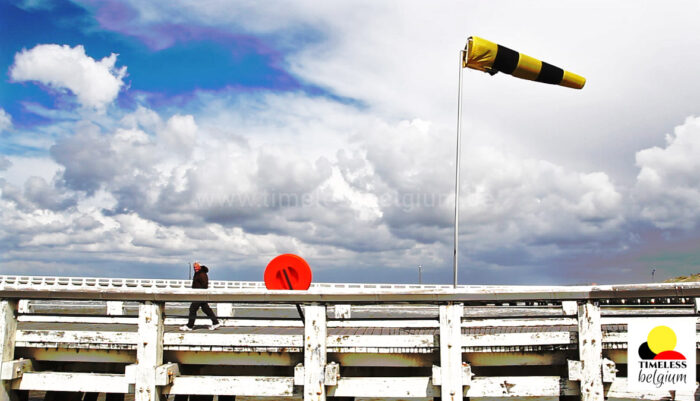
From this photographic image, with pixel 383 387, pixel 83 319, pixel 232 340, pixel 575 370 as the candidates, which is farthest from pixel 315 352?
pixel 83 319

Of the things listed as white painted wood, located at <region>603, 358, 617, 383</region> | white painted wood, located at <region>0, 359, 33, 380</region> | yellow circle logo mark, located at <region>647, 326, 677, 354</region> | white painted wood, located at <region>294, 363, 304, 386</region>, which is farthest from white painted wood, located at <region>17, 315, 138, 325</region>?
yellow circle logo mark, located at <region>647, 326, 677, 354</region>

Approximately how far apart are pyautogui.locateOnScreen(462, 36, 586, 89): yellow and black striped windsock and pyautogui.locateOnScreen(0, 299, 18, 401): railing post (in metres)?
12.1

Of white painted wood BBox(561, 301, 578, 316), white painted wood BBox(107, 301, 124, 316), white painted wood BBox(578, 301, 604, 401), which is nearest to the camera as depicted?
white painted wood BBox(578, 301, 604, 401)

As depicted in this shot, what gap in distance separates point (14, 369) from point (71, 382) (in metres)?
0.84

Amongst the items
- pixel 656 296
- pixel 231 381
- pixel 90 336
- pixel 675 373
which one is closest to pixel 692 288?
pixel 656 296

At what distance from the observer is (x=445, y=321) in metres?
7.04

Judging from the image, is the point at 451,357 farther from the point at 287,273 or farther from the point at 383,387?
the point at 287,273

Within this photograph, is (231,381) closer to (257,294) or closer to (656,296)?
(257,294)

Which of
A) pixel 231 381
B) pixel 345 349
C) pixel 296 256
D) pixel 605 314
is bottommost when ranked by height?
pixel 231 381

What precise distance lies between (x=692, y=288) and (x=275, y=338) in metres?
5.52

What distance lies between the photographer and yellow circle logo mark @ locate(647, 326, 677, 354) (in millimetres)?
6863

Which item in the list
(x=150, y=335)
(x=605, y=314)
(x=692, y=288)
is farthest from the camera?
(x=605, y=314)

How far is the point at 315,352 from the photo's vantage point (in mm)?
7094

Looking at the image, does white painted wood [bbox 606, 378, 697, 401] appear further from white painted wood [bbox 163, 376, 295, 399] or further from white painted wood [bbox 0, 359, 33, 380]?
white painted wood [bbox 0, 359, 33, 380]
